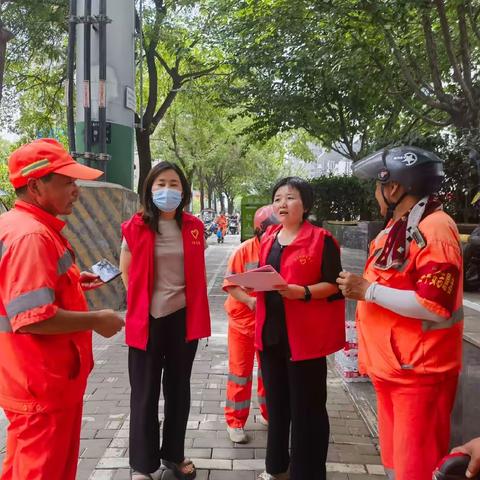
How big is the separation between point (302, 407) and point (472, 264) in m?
2.98

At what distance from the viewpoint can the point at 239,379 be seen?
370 centimetres

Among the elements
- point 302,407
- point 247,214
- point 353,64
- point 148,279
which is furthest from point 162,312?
point 247,214

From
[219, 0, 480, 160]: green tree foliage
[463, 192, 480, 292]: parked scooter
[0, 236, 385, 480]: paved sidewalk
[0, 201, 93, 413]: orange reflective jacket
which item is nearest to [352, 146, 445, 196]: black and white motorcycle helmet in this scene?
[0, 201, 93, 413]: orange reflective jacket

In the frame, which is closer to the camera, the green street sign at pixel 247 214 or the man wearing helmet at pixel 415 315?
the man wearing helmet at pixel 415 315

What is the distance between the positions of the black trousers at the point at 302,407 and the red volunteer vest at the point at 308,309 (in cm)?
10

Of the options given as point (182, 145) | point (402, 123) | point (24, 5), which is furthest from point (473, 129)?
point (182, 145)

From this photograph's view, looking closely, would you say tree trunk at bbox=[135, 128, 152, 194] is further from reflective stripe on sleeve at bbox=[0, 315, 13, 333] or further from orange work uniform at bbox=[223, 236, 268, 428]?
reflective stripe on sleeve at bbox=[0, 315, 13, 333]

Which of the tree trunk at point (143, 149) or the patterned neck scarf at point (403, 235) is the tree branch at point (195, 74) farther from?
the patterned neck scarf at point (403, 235)

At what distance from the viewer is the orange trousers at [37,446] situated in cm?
194

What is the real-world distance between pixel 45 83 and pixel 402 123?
10.1 meters

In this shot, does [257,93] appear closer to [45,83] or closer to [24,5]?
[24,5]

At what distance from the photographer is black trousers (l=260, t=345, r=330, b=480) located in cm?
277

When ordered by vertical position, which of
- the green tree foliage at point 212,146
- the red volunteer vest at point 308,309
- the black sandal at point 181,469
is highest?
the green tree foliage at point 212,146

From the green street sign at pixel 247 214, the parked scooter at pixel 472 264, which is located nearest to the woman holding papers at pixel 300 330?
the parked scooter at pixel 472 264
